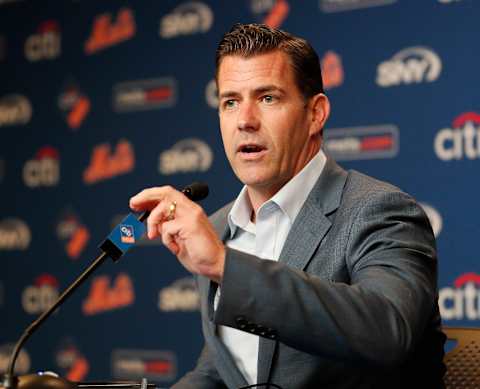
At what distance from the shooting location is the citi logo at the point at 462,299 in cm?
352

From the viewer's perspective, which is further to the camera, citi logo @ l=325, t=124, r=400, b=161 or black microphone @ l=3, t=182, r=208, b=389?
citi logo @ l=325, t=124, r=400, b=161

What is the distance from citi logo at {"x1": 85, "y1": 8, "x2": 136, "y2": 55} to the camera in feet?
15.9

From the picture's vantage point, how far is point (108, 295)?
4.76 m

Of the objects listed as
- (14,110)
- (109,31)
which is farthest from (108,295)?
(109,31)

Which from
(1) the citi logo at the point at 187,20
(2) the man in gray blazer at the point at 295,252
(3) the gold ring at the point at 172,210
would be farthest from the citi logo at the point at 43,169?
(3) the gold ring at the point at 172,210

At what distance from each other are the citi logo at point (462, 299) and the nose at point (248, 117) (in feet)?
6.01

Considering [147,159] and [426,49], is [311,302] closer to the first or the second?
[426,49]

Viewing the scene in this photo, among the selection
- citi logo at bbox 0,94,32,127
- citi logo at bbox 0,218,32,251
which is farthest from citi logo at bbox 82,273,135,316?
citi logo at bbox 0,94,32,127

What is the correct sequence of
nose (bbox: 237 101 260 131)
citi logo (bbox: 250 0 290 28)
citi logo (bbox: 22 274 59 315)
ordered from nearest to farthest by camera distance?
nose (bbox: 237 101 260 131) → citi logo (bbox: 250 0 290 28) → citi logo (bbox: 22 274 59 315)

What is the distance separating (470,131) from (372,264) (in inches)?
80.0

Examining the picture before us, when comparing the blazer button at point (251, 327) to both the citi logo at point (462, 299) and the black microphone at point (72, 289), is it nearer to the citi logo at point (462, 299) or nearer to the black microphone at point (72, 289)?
the black microphone at point (72, 289)

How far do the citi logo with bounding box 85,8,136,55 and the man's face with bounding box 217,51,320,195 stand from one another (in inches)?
111

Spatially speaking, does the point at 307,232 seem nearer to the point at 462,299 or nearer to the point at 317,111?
the point at 317,111

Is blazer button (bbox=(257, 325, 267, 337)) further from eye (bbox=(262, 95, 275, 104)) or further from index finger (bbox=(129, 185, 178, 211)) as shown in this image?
eye (bbox=(262, 95, 275, 104))
